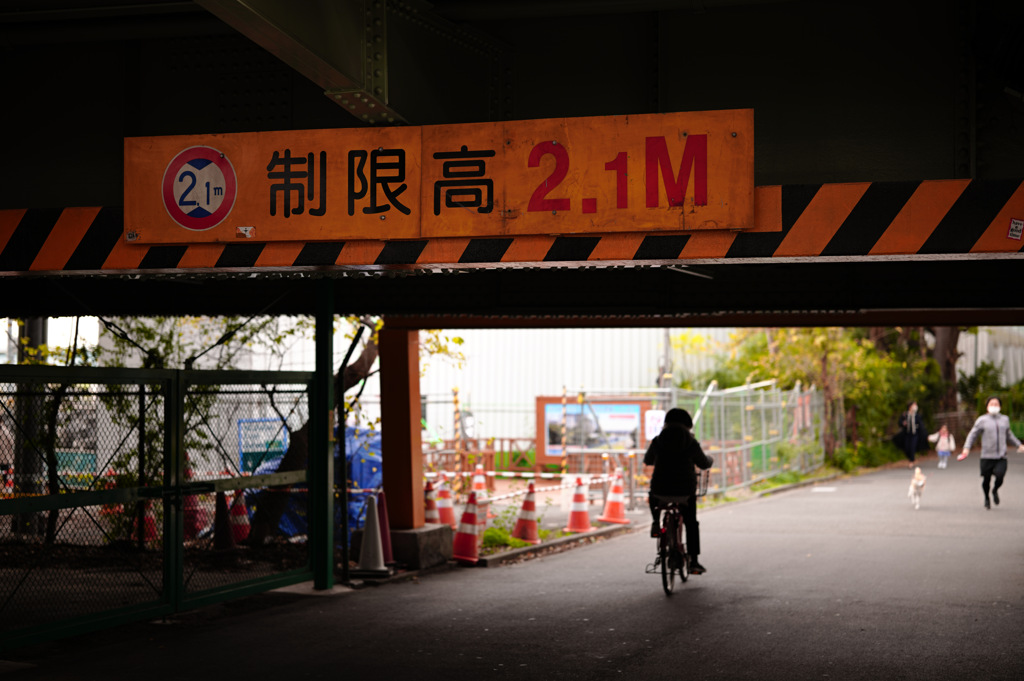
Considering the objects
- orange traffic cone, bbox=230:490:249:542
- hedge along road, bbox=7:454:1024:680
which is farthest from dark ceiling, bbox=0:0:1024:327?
orange traffic cone, bbox=230:490:249:542

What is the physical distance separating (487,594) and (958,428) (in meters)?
33.4

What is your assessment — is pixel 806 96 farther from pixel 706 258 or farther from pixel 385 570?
pixel 385 570

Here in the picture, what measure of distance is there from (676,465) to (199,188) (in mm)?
6960

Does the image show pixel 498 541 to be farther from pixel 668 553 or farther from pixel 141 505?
pixel 141 505

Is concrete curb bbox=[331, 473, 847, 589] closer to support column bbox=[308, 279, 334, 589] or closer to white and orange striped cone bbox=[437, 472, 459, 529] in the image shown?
support column bbox=[308, 279, 334, 589]

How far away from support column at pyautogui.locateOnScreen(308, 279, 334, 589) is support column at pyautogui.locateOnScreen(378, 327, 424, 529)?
5.31 ft

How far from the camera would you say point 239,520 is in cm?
1243

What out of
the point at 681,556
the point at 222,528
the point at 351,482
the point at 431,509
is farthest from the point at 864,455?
the point at 222,528

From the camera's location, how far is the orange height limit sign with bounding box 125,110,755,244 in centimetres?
607

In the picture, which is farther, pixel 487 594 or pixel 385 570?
pixel 385 570

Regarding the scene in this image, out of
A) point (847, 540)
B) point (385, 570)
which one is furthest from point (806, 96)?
point (847, 540)

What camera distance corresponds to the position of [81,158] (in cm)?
741

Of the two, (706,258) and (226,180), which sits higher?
(226,180)

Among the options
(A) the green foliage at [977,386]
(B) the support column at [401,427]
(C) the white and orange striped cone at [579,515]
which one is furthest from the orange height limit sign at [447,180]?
(A) the green foliage at [977,386]
